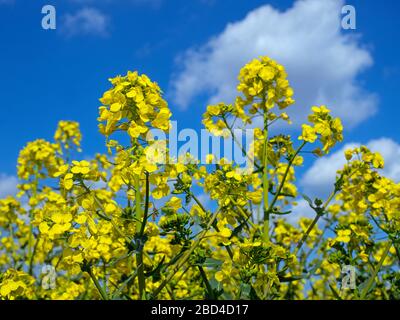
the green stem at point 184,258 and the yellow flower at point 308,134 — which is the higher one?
the yellow flower at point 308,134

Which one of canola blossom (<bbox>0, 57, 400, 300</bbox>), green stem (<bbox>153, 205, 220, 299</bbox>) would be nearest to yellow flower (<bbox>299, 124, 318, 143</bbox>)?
canola blossom (<bbox>0, 57, 400, 300</bbox>)

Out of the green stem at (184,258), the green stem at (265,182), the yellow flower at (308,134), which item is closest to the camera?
the green stem at (184,258)

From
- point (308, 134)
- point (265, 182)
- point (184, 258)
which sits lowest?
point (184, 258)

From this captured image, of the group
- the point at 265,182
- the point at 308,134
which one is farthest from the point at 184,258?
the point at 308,134

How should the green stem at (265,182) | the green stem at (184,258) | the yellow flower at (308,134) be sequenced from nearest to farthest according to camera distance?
the green stem at (184,258)
the green stem at (265,182)
the yellow flower at (308,134)

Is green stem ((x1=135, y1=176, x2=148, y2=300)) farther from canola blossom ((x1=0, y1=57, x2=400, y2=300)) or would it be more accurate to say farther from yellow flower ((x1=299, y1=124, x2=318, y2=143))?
yellow flower ((x1=299, y1=124, x2=318, y2=143))

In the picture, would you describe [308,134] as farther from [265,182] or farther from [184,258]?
[184,258]

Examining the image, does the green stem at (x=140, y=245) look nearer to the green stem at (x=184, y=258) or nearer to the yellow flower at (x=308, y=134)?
the green stem at (x=184, y=258)

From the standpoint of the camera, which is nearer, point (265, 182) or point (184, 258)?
point (184, 258)

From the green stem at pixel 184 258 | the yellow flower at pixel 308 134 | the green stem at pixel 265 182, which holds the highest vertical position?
the yellow flower at pixel 308 134

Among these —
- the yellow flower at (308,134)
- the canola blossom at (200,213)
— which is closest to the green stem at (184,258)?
the canola blossom at (200,213)
